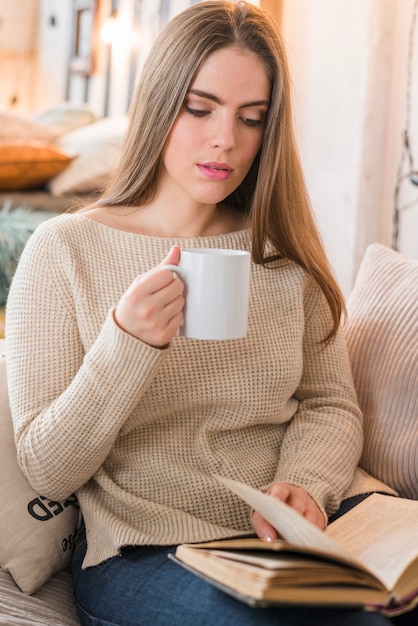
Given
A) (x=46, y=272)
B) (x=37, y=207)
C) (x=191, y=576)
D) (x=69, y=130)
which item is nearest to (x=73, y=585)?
(x=191, y=576)

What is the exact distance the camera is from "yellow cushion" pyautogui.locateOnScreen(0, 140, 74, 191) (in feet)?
9.10

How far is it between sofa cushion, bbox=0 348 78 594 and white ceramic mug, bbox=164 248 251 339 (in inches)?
12.9

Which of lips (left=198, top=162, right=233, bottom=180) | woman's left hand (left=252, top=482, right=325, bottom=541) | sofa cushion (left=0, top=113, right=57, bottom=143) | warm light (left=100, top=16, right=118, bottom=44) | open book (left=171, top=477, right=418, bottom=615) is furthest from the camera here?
warm light (left=100, top=16, right=118, bottom=44)

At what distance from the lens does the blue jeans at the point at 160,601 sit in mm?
797

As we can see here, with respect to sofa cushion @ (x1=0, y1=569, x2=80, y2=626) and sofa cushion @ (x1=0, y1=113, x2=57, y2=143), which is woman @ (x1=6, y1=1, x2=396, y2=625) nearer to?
sofa cushion @ (x1=0, y1=569, x2=80, y2=626)

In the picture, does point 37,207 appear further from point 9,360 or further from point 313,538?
point 313,538

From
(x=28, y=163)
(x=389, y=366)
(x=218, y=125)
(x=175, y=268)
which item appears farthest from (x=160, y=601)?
(x=28, y=163)

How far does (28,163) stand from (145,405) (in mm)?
1915

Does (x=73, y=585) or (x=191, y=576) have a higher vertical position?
(x=191, y=576)

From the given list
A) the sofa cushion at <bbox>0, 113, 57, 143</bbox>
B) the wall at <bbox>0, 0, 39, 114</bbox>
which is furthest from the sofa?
the wall at <bbox>0, 0, 39, 114</bbox>

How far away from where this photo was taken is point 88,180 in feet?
9.41

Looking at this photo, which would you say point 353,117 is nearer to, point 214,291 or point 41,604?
point 214,291

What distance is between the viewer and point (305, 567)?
2.41ft

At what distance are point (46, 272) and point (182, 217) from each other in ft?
0.76
